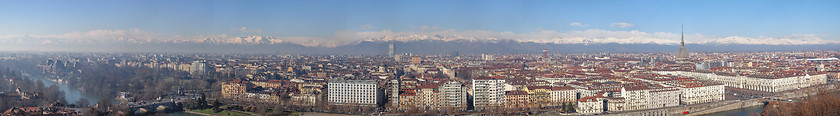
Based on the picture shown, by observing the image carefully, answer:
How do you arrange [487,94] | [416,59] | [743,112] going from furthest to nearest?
1. [416,59]
2. [743,112]
3. [487,94]

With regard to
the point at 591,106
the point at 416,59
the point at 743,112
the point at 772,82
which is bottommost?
the point at 743,112

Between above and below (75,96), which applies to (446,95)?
above

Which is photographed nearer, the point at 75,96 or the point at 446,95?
the point at 446,95

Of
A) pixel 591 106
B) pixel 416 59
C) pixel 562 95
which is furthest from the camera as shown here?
pixel 416 59

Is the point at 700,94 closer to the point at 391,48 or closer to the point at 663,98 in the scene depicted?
the point at 663,98

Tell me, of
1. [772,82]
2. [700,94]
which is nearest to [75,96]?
[700,94]

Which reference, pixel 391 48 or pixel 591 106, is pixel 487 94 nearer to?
pixel 591 106

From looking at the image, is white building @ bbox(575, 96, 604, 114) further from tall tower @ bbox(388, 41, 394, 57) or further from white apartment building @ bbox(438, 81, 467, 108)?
tall tower @ bbox(388, 41, 394, 57)
